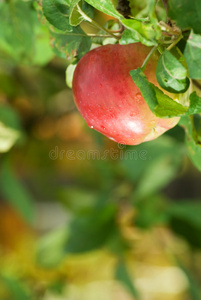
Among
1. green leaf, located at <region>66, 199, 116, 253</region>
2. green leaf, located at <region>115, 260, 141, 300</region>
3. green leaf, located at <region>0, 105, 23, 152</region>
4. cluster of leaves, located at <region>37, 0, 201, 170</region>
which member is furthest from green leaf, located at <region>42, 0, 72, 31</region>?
green leaf, located at <region>115, 260, 141, 300</region>

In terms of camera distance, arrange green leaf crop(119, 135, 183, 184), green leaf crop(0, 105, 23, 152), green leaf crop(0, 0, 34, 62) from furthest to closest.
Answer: green leaf crop(119, 135, 183, 184) → green leaf crop(0, 105, 23, 152) → green leaf crop(0, 0, 34, 62)

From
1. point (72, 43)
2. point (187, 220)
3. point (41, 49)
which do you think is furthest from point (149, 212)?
point (72, 43)

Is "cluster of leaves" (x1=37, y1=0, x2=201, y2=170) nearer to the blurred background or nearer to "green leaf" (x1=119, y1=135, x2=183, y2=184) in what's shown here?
the blurred background

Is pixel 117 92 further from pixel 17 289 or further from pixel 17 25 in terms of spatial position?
pixel 17 289

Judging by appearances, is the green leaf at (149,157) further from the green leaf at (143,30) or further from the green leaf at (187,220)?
the green leaf at (143,30)

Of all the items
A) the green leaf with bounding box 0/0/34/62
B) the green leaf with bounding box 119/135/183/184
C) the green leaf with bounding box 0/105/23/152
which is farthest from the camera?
the green leaf with bounding box 119/135/183/184

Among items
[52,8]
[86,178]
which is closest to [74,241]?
[86,178]

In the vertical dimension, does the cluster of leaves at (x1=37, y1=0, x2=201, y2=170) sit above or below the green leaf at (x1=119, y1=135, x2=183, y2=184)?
above

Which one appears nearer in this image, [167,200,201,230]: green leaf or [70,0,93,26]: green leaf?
[70,0,93,26]: green leaf
